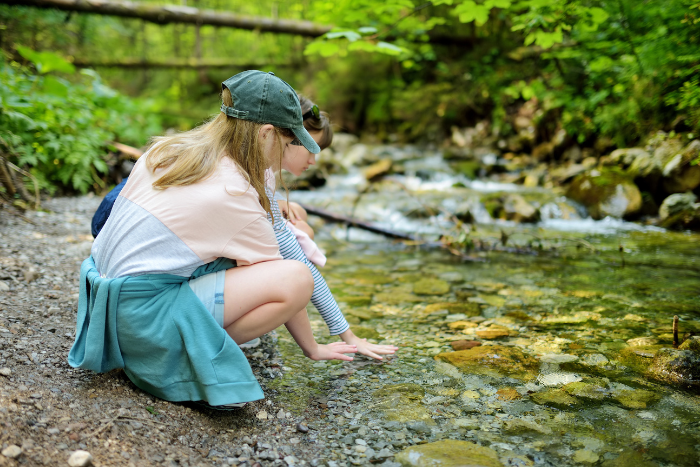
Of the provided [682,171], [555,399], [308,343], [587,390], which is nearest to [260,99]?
[308,343]

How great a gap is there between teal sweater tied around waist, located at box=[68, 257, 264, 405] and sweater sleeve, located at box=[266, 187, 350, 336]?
1.50 feet

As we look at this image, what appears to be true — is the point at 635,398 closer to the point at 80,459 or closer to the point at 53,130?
the point at 80,459

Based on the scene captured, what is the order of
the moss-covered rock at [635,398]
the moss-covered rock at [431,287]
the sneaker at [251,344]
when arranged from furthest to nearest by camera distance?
the moss-covered rock at [431,287], the sneaker at [251,344], the moss-covered rock at [635,398]

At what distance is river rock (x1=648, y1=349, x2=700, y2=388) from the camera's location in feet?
6.52

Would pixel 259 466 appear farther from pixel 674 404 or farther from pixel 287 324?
pixel 674 404

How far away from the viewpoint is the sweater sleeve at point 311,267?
6.45ft

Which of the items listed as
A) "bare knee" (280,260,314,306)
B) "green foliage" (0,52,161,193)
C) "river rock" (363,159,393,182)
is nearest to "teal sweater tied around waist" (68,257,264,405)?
"bare knee" (280,260,314,306)

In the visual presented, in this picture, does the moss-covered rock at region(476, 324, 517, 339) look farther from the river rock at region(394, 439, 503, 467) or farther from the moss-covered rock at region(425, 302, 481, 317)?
the river rock at region(394, 439, 503, 467)

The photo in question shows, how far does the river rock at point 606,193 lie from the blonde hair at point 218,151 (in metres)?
5.25

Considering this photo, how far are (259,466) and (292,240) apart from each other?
89 centimetres

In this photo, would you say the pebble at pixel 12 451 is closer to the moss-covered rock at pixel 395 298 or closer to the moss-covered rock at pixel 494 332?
the moss-covered rock at pixel 494 332

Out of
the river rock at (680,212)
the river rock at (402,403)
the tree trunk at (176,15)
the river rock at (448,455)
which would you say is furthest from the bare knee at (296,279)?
the tree trunk at (176,15)

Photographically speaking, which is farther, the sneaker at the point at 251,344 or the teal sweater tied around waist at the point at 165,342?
the sneaker at the point at 251,344

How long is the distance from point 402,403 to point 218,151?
1223 millimetres
